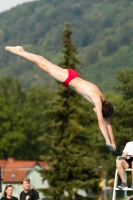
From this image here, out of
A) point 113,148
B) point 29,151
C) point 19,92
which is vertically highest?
point 19,92

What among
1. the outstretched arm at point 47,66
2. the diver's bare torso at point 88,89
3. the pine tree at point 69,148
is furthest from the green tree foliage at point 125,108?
the diver's bare torso at point 88,89

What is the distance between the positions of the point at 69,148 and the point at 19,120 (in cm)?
5185

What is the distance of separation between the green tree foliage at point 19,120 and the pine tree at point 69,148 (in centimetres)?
3900

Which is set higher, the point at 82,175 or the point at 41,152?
the point at 41,152

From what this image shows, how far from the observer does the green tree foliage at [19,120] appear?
90.6m

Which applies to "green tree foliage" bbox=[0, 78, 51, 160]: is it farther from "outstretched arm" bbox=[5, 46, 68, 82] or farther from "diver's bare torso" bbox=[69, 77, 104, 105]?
"diver's bare torso" bbox=[69, 77, 104, 105]

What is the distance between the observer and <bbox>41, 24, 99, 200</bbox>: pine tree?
136 feet

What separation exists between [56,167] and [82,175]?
5.15 feet

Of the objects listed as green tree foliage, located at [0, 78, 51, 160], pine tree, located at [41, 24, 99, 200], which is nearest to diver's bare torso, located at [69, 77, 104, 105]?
pine tree, located at [41, 24, 99, 200]

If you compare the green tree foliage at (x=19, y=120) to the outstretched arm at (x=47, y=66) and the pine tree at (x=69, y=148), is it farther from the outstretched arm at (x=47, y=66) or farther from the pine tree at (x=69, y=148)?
the outstretched arm at (x=47, y=66)

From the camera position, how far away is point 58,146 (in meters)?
43.1

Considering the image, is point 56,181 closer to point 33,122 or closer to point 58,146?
point 58,146

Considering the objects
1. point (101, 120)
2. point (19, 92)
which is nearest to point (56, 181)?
point (101, 120)

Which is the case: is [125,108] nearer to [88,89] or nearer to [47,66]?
[47,66]
